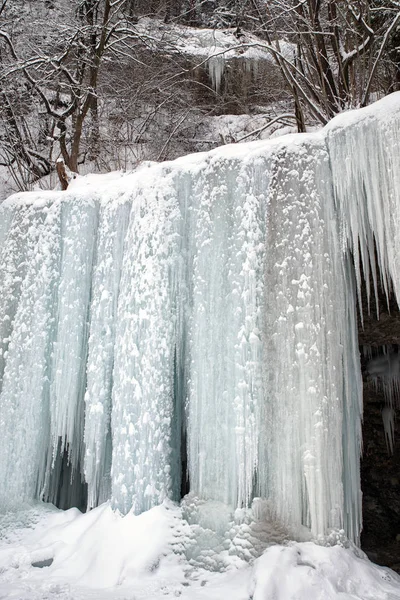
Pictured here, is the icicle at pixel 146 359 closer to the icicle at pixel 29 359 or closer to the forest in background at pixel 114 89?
the icicle at pixel 29 359

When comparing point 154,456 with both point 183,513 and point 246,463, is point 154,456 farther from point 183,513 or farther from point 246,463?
point 246,463

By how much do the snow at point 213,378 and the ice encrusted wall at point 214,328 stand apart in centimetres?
1

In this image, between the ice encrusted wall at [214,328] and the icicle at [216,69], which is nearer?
the ice encrusted wall at [214,328]

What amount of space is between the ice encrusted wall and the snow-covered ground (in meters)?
0.17

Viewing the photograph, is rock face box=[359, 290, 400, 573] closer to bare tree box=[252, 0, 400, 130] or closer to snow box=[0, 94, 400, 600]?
snow box=[0, 94, 400, 600]

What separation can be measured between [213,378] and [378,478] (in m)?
3.10

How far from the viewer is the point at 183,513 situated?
3244mm

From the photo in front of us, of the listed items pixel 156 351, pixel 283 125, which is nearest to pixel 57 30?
pixel 283 125

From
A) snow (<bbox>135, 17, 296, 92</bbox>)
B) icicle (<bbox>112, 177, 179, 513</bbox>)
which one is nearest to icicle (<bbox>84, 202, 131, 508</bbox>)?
icicle (<bbox>112, 177, 179, 513</bbox>)

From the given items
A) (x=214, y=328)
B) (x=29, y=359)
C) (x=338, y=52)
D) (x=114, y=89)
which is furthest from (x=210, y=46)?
(x=214, y=328)

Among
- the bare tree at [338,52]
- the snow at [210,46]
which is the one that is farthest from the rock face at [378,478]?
the snow at [210,46]

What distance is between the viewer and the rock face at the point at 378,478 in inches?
203

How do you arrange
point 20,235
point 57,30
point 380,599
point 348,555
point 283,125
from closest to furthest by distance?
point 380,599, point 348,555, point 20,235, point 283,125, point 57,30

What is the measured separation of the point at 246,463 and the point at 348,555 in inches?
29.0
